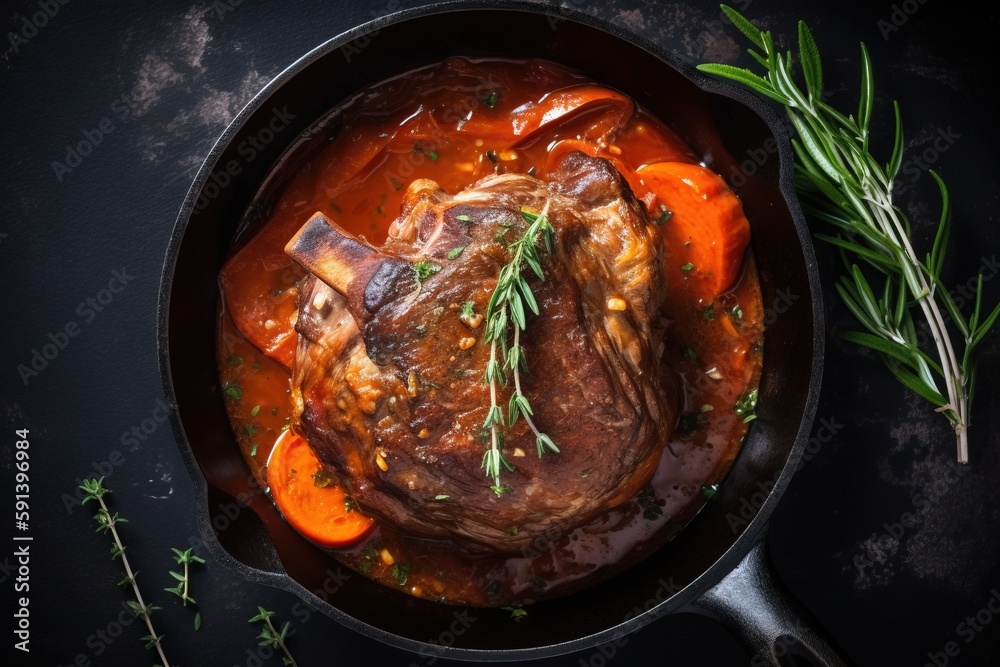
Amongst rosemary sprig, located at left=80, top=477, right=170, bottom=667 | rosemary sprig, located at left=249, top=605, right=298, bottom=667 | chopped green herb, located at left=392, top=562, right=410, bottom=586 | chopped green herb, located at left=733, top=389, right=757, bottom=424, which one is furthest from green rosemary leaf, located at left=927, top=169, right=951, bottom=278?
rosemary sprig, located at left=80, top=477, right=170, bottom=667

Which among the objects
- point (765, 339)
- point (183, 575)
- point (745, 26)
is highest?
point (745, 26)

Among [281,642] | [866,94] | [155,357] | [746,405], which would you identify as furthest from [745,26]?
[281,642]

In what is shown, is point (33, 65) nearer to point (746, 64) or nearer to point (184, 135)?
point (184, 135)


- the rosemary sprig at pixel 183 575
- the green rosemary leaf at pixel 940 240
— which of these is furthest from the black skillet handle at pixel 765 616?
the rosemary sprig at pixel 183 575

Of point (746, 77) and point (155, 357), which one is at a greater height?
point (155, 357)

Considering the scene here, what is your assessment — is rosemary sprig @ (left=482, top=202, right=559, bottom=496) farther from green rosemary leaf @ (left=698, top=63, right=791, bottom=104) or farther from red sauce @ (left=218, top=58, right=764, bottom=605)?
green rosemary leaf @ (left=698, top=63, right=791, bottom=104)

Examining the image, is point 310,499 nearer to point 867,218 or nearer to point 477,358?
point 477,358

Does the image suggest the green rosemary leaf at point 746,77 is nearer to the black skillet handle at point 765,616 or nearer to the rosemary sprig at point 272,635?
the black skillet handle at point 765,616
